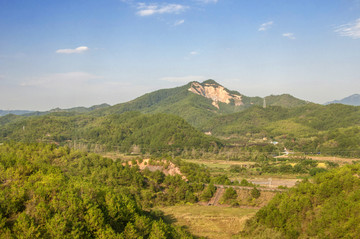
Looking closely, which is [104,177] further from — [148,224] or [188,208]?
[148,224]

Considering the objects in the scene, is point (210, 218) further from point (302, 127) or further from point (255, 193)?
point (302, 127)

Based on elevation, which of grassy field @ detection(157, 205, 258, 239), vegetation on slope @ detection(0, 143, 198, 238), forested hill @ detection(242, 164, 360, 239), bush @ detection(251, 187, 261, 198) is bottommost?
grassy field @ detection(157, 205, 258, 239)

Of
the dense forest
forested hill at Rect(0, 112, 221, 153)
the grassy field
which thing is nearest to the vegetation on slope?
the dense forest

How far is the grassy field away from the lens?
33.6m

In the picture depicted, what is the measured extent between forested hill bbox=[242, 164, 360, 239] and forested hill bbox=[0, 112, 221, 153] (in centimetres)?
6648

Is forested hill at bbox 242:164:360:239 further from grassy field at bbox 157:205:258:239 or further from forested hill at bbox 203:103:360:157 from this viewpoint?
forested hill at bbox 203:103:360:157

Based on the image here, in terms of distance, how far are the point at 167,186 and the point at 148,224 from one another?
88.4ft

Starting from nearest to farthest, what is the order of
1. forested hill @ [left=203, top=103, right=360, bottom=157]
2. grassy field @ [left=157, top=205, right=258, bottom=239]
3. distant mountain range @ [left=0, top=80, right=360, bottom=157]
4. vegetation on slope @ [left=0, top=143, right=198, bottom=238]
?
vegetation on slope @ [left=0, top=143, right=198, bottom=238] → grassy field @ [left=157, top=205, right=258, bottom=239] → forested hill @ [left=203, top=103, right=360, bottom=157] → distant mountain range @ [left=0, top=80, right=360, bottom=157]

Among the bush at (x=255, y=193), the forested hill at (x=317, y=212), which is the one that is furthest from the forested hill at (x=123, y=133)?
the forested hill at (x=317, y=212)

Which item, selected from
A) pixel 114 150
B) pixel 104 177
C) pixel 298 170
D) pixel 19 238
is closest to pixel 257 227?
pixel 19 238

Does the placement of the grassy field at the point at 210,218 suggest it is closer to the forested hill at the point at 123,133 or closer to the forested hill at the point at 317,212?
the forested hill at the point at 317,212

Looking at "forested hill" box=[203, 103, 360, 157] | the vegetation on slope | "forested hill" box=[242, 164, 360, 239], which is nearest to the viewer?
the vegetation on slope

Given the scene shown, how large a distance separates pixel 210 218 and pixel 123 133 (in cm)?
8370

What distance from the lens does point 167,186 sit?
5131 centimetres
